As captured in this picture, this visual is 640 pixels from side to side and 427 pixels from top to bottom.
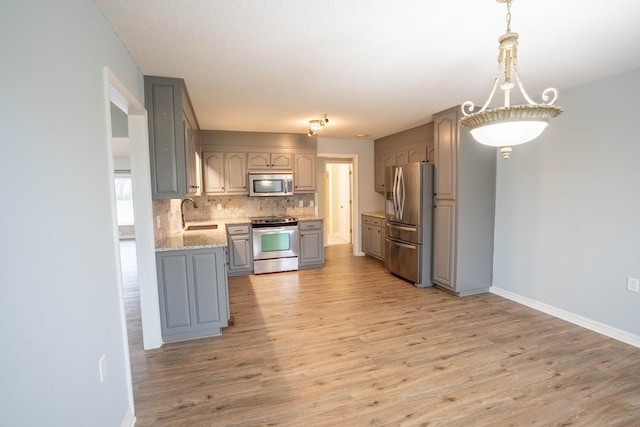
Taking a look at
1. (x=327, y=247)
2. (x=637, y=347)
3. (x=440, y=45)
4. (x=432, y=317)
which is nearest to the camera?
(x=440, y=45)

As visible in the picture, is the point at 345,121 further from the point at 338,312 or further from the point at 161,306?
the point at 161,306

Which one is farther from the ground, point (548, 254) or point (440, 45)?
point (440, 45)

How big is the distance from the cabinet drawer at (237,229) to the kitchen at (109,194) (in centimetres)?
173

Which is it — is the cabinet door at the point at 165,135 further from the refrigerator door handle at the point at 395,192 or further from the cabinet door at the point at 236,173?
the refrigerator door handle at the point at 395,192

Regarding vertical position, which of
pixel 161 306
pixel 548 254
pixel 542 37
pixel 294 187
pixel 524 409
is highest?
pixel 542 37

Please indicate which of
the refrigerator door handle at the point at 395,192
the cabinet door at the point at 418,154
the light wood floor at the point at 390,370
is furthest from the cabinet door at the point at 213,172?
the cabinet door at the point at 418,154

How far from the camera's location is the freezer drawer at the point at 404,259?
13.8ft

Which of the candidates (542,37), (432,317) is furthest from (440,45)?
(432,317)

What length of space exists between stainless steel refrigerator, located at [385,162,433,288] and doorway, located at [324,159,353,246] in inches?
129

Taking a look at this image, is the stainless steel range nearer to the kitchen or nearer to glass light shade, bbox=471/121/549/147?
the kitchen

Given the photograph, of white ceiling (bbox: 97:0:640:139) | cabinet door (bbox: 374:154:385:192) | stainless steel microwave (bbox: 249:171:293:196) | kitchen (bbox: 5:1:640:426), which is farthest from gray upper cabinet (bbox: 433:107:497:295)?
stainless steel microwave (bbox: 249:171:293:196)

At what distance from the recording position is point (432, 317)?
3221 millimetres

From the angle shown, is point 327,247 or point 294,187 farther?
point 327,247

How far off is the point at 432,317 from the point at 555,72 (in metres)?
2.59
